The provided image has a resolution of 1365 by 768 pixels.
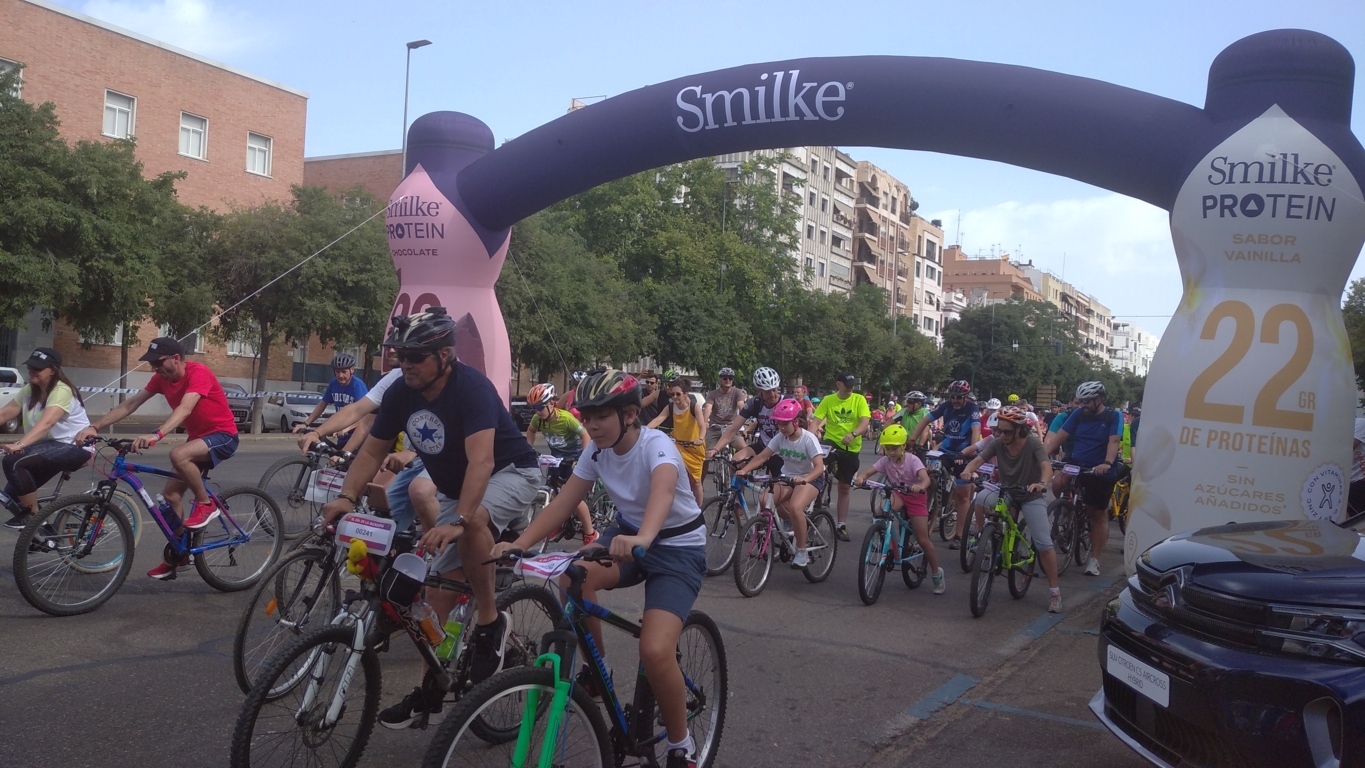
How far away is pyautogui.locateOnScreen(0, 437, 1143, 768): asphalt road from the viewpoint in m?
4.71

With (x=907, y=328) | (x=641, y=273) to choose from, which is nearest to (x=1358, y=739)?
(x=641, y=273)

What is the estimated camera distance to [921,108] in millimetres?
9344

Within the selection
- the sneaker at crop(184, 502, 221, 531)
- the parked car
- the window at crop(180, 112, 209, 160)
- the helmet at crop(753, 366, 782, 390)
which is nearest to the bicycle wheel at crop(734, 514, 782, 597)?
the helmet at crop(753, 366, 782, 390)

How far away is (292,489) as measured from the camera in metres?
9.00

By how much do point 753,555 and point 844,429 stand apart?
3.36 m

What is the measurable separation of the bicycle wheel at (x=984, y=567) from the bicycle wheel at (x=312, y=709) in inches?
209

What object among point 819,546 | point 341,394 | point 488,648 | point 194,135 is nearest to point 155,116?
point 194,135

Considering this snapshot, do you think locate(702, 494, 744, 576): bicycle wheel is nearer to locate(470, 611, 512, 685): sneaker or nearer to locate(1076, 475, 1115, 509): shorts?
locate(1076, 475, 1115, 509): shorts

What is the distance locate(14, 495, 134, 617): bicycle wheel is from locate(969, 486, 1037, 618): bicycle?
5975 mm

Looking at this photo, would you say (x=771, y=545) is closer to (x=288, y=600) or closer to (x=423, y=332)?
(x=288, y=600)

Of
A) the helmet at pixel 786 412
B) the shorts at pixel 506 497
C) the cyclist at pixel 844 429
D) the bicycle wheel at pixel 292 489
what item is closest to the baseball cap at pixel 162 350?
the bicycle wheel at pixel 292 489

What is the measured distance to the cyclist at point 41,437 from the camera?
22.6ft

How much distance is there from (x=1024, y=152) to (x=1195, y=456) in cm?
309

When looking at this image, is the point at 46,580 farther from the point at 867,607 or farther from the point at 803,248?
the point at 803,248
